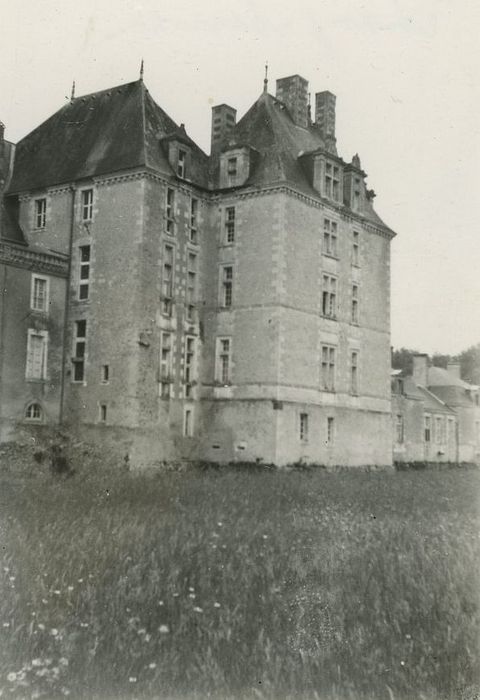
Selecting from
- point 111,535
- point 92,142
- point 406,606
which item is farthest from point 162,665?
point 92,142

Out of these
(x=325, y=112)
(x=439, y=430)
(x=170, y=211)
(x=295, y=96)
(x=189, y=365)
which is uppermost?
(x=325, y=112)

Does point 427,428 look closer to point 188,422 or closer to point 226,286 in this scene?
point 226,286

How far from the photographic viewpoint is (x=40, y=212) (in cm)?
3294

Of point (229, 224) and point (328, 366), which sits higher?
point (229, 224)

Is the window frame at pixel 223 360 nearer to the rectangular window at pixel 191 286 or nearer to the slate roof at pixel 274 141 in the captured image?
the rectangular window at pixel 191 286

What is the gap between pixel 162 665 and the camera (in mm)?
7328

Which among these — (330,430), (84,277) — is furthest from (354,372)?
(84,277)

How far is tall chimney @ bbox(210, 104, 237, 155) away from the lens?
35156 millimetres

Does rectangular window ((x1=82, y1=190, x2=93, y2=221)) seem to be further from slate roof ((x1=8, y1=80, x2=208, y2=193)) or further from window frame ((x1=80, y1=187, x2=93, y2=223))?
slate roof ((x1=8, y1=80, x2=208, y2=193))

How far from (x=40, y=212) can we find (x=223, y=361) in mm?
10201


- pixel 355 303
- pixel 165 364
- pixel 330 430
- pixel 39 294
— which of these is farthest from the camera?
pixel 355 303

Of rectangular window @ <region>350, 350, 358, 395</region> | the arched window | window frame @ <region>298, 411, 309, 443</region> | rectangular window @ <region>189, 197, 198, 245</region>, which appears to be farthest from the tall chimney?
the arched window

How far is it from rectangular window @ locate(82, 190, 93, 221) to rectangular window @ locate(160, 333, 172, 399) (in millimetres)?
5842

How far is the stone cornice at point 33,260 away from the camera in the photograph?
28.1m
